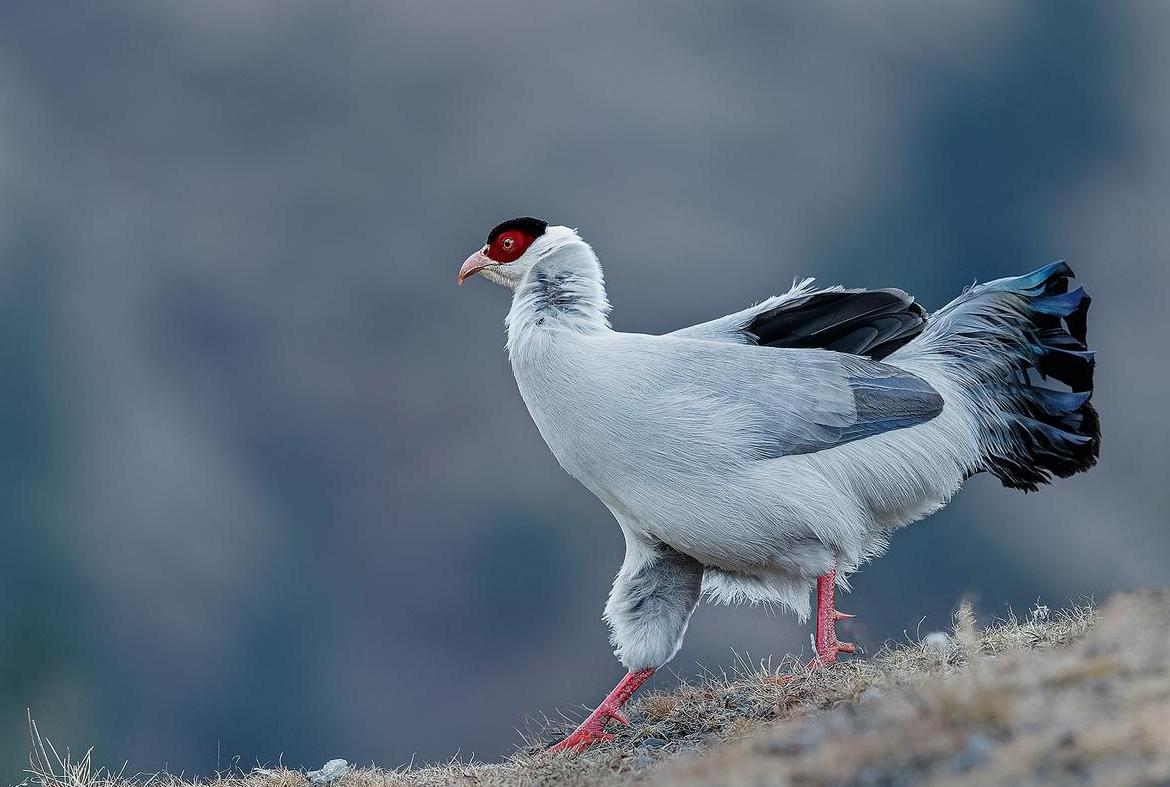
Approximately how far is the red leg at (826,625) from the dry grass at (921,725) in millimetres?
133

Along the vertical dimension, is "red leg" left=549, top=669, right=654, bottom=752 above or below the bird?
below

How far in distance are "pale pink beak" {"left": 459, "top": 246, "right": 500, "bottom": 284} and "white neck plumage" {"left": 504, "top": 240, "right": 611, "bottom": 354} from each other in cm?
35

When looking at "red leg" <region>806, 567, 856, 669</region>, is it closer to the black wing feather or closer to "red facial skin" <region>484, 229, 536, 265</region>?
the black wing feather

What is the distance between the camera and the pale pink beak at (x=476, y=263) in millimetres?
8695

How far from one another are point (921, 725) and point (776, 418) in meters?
3.19

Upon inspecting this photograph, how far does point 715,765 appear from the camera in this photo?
5246mm

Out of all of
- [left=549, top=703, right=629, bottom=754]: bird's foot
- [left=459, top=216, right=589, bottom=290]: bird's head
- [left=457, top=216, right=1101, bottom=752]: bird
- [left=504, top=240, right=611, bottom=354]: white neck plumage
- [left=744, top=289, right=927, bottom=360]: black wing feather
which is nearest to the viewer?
[left=457, top=216, right=1101, bottom=752]: bird

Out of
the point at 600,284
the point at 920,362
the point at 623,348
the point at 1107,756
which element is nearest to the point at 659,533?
the point at 623,348

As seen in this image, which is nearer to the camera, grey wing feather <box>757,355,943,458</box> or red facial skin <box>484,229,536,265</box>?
grey wing feather <box>757,355,943,458</box>

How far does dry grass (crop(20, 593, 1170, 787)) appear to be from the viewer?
4.45 meters

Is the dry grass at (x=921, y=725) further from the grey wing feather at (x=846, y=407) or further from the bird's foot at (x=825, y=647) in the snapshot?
the grey wing feather at (x=846, y=407)

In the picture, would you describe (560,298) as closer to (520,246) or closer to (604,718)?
(520,246)

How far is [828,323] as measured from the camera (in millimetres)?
8641

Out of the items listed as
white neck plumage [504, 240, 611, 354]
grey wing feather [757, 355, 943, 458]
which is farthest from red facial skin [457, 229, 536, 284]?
grey wing feather [757, 355, 943, 458]
